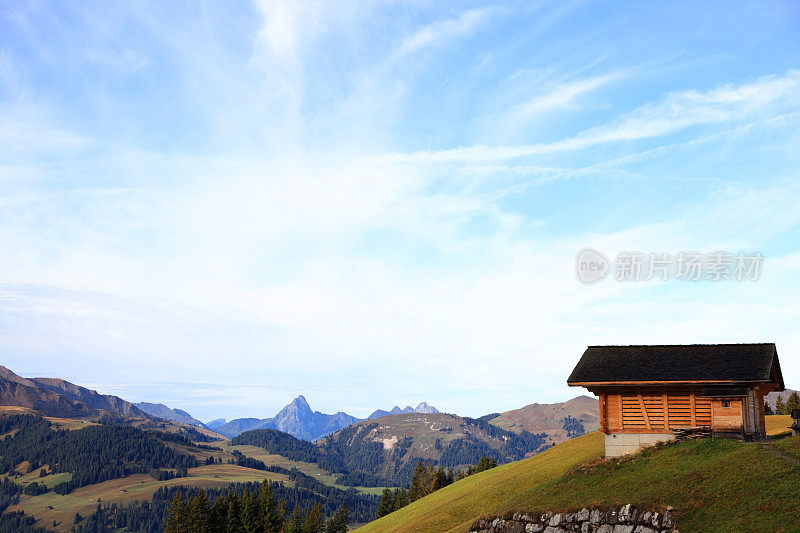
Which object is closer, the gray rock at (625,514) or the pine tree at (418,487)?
the gray rock at (625,514)

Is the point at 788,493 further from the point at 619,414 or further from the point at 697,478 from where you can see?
the point at 619,414

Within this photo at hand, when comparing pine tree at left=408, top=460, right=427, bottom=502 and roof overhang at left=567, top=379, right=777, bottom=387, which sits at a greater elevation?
roof overhang at left=567, top=379, right=777, bottom=387

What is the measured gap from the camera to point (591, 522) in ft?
117

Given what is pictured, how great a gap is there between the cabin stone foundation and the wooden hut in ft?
0.18

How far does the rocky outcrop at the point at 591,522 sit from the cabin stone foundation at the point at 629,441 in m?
10.0

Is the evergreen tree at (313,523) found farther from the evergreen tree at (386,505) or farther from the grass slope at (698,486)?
the grass slope at (698,486)

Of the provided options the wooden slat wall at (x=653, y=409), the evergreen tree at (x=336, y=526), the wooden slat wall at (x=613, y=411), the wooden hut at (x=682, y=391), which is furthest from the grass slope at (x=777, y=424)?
the evergreen tree at (x=336, y=526)

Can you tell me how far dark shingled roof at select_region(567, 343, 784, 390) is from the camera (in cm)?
4359

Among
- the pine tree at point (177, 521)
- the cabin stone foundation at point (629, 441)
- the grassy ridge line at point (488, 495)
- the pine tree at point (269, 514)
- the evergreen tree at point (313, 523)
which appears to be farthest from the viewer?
the evergreen tree at point (313, 523)

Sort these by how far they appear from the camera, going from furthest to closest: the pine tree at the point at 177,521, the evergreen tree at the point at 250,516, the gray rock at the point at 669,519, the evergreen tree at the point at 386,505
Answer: the evergreen tree at the point at 386,505 < the pine tree at the point at 177,521 < the evergreen tree at the point at 250,516 < the gray rock at the point at 669,519

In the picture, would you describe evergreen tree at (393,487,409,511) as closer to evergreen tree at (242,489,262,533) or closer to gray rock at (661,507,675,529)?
evergreen tree at (242,489,262,533)

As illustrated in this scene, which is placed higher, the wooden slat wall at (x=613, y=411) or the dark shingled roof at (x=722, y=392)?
the dark shingled roof at (x=722, y=392)

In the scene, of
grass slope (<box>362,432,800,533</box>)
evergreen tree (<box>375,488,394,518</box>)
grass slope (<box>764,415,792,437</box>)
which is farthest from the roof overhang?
evergreen tree (<box>375,488,394,518</box>)

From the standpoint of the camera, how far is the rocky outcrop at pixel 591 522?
3291 cm
